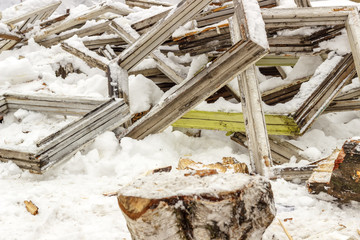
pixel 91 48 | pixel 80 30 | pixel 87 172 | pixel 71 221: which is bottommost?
pixel 71 221

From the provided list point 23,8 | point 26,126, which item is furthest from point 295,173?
point 23,8

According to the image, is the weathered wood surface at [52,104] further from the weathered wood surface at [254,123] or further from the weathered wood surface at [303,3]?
the weathered wood surface at [303,3]

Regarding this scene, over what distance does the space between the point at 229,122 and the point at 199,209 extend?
2.04m

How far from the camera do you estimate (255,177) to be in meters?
1.19

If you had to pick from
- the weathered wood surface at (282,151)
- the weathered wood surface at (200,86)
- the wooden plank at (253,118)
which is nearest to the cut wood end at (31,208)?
the weathered wood surface at (200,86)

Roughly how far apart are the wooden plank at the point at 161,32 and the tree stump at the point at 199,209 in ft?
6.66

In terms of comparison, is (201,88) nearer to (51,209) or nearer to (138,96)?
(138,96)

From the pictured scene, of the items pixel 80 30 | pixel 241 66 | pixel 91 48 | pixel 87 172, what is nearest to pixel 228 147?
pixel 241 66

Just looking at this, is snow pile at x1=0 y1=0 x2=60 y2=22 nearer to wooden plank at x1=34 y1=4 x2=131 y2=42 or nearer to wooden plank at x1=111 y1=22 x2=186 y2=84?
wooden plank at x1=34 y1=4 x2=131 y2=42

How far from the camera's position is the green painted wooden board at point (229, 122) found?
2.77 m

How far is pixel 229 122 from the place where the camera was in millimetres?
3033

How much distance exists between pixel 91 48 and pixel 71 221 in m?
3.69

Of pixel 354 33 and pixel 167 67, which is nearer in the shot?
pixel 354 33

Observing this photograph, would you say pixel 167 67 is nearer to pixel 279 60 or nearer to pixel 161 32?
pixel 161 32
